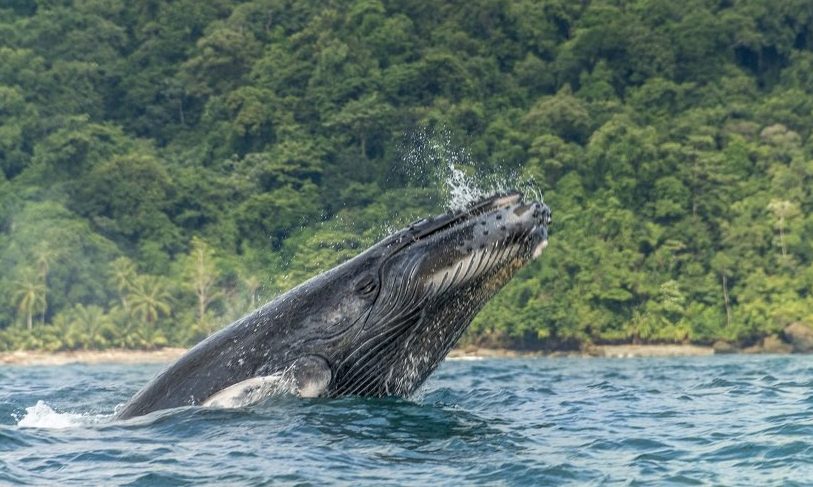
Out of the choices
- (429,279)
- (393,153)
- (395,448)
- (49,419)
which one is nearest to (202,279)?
(393,153)

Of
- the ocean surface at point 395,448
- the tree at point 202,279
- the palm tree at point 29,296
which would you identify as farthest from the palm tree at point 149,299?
the ocean surface at point 395,448

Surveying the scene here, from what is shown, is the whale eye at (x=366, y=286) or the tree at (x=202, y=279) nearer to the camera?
the whale eye at (x=366, y=286)

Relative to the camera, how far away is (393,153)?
317 ft

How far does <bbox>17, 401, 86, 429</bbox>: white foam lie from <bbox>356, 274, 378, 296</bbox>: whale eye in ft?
8.34

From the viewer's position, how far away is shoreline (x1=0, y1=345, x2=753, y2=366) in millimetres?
77000

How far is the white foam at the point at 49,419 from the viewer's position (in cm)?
1128

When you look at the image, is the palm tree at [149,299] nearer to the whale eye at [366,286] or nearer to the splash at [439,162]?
the splash at [439,162]

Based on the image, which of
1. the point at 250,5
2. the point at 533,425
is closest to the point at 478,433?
the point at 533,425

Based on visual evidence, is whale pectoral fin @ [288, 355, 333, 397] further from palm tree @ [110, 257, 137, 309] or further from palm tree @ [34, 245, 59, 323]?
palm tree @ [34, 245, 59, 323]

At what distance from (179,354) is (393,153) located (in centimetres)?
2449

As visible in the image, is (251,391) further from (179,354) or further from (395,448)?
(179,354)

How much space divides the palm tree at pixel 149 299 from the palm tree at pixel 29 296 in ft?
16.5

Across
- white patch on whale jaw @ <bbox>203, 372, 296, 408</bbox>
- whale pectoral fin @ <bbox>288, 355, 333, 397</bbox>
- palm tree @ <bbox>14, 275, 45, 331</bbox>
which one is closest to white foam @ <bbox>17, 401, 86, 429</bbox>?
white patch on whale jaw @ <bbox>203, 372, 296, 408</bbox>

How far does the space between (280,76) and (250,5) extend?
12616 millimetres
